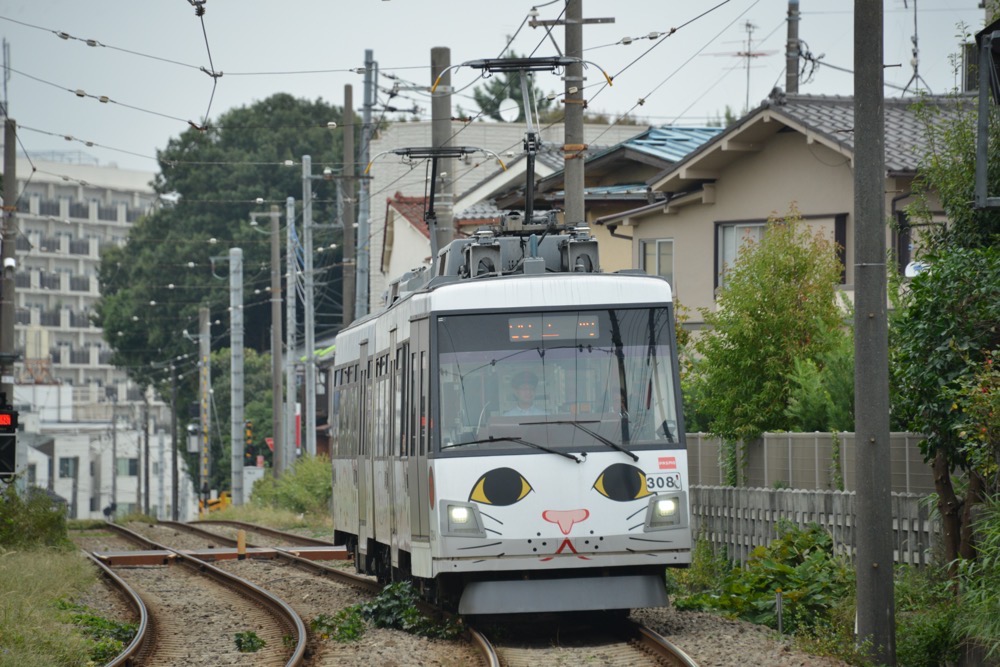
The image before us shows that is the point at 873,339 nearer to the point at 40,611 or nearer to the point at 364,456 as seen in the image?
the point at 364,456

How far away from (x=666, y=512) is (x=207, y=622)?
21.5 ft

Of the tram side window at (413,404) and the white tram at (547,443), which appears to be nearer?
the white tram at (547,443)

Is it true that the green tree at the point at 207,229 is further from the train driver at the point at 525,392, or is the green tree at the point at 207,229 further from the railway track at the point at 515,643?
the train driver at the point at 525,392

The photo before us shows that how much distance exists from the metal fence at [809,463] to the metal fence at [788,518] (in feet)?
1.03

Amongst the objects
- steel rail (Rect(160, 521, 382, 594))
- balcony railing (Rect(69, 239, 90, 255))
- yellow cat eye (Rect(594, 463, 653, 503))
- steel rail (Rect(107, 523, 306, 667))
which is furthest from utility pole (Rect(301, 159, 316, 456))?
balcony railing (Rect(69, 239, 90, 255))

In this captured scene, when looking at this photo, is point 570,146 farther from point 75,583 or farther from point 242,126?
point 242,126

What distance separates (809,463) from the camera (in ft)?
56.7

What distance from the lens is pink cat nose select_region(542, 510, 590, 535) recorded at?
13422 mm

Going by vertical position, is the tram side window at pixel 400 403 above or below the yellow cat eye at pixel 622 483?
above

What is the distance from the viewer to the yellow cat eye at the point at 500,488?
529 inches

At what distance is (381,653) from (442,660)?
703mm

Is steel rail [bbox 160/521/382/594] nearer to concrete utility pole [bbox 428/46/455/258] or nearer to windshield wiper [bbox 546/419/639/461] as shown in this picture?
concrete utility pole [bbox 428/46/455/258]

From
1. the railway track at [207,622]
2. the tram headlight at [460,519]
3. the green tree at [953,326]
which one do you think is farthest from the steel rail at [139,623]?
the green tree at [953,326]

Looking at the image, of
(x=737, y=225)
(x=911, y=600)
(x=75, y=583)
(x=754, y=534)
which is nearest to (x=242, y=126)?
(x=737, y=225)
